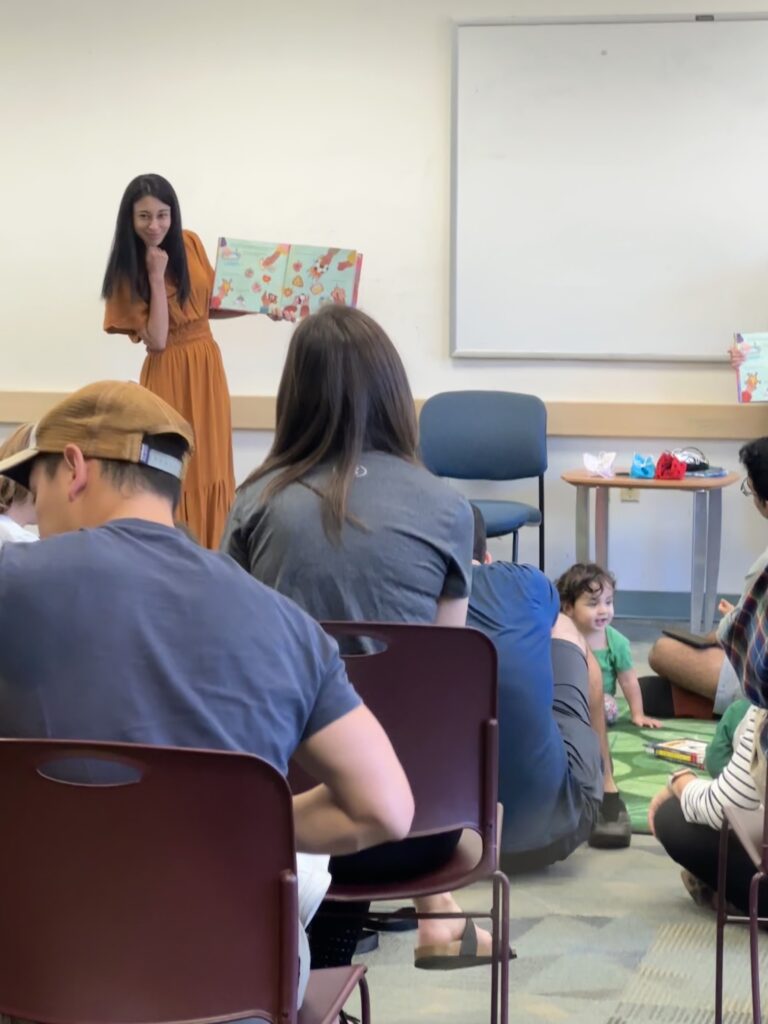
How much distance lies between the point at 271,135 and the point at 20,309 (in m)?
1.42

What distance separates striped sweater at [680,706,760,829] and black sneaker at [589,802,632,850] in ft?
1.86

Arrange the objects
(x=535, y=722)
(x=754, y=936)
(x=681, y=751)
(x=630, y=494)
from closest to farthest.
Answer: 1. (x=754, y=936)
2. (x=535, y=722)
3. (x=681, y=751)
4. (x=630, y=494)

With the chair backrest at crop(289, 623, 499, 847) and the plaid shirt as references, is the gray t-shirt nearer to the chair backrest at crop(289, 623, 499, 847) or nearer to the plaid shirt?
the chair backrest at crop(289, 623, 499, 847)

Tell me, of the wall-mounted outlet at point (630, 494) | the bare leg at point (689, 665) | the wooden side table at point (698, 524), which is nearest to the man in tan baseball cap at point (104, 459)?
the bare leg at point (689, 665)

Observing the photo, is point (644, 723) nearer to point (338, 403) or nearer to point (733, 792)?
point (733, 792)

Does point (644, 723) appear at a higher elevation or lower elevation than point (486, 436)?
lower

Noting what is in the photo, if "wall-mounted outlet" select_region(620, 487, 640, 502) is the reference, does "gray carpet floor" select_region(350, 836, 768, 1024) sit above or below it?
below

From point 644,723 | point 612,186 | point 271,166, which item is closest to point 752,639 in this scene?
point 644,723

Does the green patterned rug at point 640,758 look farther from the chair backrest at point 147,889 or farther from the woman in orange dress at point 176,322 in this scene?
the chair backrest at point 147,889

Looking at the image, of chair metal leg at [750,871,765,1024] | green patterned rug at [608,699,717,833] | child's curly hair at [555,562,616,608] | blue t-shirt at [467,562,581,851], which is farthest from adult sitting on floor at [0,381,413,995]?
child's curly hair at [555,562,616,608]

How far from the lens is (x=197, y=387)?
15.8ft

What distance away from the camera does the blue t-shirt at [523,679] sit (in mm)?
2449

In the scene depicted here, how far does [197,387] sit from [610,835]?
254 cm

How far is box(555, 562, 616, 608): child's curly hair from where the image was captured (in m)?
3.84
